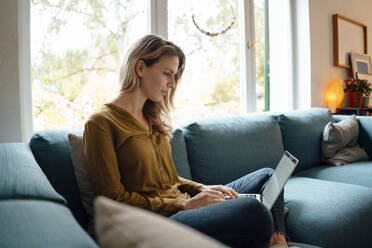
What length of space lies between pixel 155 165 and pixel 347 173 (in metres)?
1.48

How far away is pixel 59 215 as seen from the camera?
2.73ft

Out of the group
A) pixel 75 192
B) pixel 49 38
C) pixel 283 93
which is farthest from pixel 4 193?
pixel 283 93

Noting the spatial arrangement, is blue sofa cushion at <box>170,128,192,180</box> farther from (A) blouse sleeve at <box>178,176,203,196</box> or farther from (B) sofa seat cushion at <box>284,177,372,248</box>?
(B) sofa seat cushion at <box>284,177,372,248</box>

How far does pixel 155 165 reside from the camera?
1288 mm

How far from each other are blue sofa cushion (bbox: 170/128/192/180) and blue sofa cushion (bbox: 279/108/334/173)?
3.22ft

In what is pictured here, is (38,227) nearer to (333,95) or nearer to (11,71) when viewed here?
(11,71)

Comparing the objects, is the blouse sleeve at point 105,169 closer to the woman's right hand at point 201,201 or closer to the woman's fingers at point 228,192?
the woman's right hand at point 201,201

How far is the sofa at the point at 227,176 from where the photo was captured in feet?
2.59

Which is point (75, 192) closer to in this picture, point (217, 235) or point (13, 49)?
point (217, 235)

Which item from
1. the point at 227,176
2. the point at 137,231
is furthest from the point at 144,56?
the point at 137,231

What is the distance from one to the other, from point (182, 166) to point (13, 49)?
3.14 feet

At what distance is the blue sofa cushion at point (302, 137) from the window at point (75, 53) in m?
1.25

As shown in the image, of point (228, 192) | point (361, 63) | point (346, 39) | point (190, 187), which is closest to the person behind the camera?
point (228, 192)

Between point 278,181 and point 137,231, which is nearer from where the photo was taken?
point 137,231
